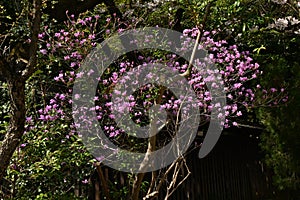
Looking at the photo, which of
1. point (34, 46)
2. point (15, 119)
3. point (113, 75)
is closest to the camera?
point (15, 119)

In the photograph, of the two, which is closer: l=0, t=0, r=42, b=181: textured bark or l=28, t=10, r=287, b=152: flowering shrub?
l=0, t=0, r=42, b=181: textured bark

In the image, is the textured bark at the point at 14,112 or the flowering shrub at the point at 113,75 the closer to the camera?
the textured bark at the point at 14,112

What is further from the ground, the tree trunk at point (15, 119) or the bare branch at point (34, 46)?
the bare branch at point (34, 46)

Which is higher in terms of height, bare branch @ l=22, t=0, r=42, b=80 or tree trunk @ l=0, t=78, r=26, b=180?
bare branch @ l=22, t=0, r=42, b=80

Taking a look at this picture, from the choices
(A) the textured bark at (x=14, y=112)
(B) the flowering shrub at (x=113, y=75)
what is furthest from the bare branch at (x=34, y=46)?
(B) the flowering shrub at (x=113, y=75)

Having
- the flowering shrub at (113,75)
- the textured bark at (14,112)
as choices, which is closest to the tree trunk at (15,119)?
the textured bark at (14,112)

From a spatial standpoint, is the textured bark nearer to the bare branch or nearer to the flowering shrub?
the bare branch

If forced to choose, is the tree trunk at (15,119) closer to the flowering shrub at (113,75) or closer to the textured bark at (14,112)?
the textured bark at (14,112)

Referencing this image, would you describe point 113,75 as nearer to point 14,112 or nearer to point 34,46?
point 34,46

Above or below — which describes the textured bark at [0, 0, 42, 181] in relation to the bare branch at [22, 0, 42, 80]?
below

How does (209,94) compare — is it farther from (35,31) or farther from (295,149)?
(35,31)

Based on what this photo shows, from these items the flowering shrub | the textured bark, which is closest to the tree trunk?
the textured bark

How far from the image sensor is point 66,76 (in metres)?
6.06

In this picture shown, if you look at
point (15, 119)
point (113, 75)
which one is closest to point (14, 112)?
point (15, 119)
